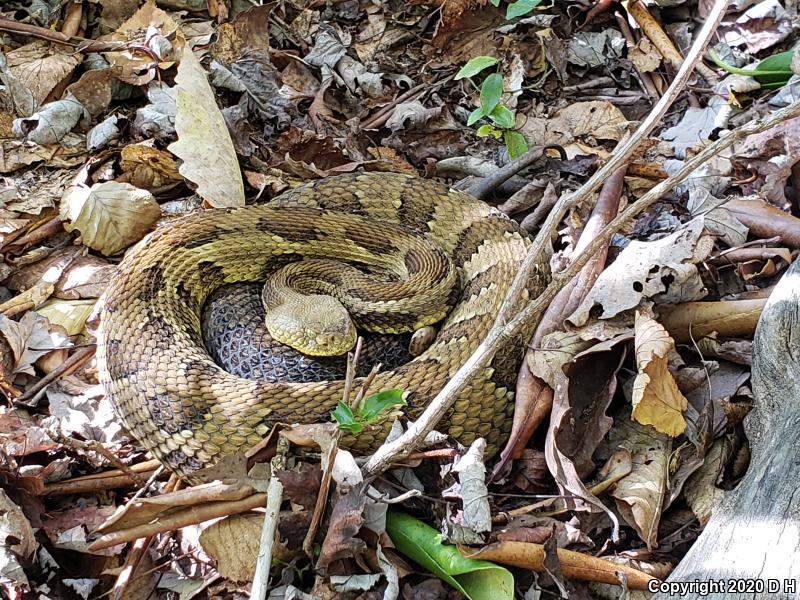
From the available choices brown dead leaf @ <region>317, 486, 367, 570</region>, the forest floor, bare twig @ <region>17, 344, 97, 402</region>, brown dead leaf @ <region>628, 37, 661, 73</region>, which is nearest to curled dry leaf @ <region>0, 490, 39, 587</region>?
the forest floor

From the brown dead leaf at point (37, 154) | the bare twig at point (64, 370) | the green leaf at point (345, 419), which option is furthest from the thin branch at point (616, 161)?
the brown dead leaf at point (37, 154)

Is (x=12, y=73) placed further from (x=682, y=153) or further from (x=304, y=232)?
(x=682, y=153)

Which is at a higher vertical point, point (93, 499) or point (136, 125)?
point (136, 125)

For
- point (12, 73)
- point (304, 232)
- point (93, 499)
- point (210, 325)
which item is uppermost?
point (12, 73)

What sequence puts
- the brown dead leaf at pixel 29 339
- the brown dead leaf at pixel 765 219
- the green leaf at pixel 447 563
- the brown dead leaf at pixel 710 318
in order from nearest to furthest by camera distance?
1. the green leaf at pixel 447 563
2. the brown dead leaf at pixel 710 318
3. the brown dead leaf at pixel 765 219
4. the brown dead leaf at pixel 29 339

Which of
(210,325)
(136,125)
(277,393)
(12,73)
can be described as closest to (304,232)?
(210,325)

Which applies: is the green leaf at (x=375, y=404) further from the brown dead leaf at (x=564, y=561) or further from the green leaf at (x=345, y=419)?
the brown dead leaf at (x=564, y=561)

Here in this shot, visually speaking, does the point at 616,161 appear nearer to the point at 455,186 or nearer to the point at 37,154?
the point at 455,186
